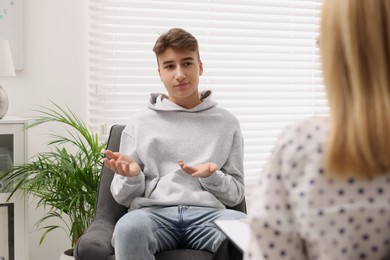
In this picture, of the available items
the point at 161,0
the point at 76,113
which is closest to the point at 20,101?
the point at 76,113

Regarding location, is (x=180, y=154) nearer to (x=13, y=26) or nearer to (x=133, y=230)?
(x=133, y=230)

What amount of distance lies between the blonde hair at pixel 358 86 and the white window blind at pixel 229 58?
211 cm

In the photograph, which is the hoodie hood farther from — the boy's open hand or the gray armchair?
the boy's open hand

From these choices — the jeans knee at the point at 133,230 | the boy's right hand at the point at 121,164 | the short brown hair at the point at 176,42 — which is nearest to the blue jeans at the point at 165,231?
the jeans knee at the point at 133,230

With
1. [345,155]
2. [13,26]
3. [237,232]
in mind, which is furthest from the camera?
[13,26]

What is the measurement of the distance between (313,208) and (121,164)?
4.30ft

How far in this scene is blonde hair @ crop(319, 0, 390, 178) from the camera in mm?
820

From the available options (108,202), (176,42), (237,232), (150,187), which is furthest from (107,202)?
(237,232)

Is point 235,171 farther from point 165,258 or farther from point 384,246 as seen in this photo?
point 384,246

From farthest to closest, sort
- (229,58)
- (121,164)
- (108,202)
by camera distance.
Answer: (229,58), (108,202), (121,164)

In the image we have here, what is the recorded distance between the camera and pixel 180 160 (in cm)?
213

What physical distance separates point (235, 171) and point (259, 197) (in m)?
1.44

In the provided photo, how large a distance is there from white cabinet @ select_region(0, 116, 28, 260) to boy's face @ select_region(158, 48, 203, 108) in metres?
0.81

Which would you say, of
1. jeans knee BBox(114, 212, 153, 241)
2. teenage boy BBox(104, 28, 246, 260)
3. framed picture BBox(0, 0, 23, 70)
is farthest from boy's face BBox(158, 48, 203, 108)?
framed picture BBox(0, 0, 23, 70)
